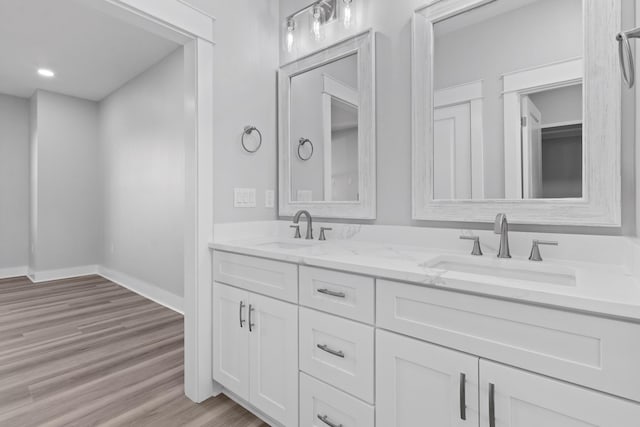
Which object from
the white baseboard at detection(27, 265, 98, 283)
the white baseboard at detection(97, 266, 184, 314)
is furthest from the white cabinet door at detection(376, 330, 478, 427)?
the white baseboard at detection(27, 265, 98, 283)

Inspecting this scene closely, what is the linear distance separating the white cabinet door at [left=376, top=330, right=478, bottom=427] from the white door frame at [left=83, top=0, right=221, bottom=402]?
1.08m

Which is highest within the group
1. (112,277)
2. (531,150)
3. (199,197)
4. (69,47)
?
(69,47)

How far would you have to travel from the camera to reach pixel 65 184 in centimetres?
458

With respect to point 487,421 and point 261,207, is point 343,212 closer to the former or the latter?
point 261,207

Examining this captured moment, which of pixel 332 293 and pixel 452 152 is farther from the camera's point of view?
pixel 452 152

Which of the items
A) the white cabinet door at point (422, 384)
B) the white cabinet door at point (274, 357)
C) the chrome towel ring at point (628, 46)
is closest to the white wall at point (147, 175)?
the white cabinet door at point (274, 357)

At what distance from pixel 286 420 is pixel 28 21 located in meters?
3.71

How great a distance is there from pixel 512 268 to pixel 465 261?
169mm

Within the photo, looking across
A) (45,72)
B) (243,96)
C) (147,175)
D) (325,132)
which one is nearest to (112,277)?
(147,175)

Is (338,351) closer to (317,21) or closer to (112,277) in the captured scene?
(317,21)

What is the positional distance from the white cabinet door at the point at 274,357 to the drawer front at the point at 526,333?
51 cm

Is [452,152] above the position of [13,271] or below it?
above

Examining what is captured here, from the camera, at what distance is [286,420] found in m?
1.40

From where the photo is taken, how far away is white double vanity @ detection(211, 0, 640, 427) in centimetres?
81
